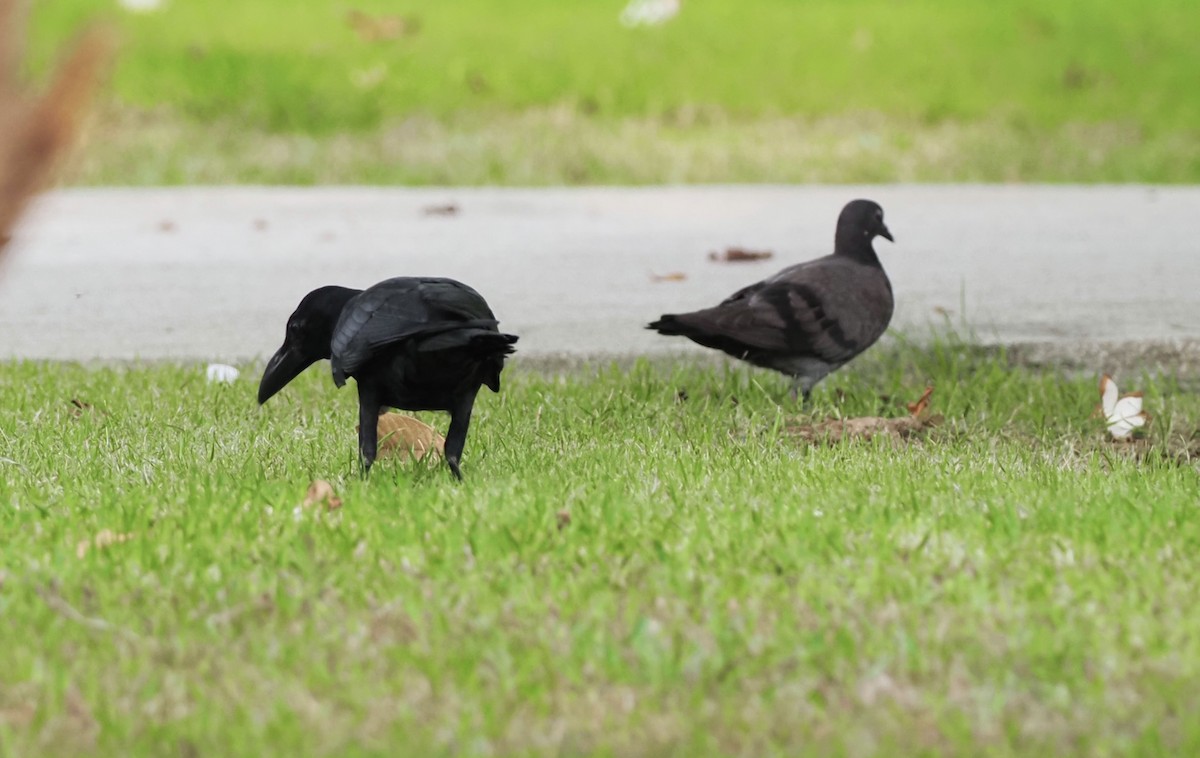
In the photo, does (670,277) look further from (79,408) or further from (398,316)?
(398,316)

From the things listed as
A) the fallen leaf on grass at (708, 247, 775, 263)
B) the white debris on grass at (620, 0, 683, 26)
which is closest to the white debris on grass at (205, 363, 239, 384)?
the fallen leaf on grass at (708, 247, 775, 263)

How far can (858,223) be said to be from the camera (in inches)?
227

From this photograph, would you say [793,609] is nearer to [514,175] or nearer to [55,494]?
[55,494]

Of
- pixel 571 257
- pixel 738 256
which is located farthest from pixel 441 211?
pixel 738 256

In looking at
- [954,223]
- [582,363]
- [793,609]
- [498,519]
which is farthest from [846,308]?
[954,223]

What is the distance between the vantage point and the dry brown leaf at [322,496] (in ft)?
13.2

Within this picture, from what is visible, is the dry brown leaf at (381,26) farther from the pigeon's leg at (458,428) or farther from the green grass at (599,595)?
the pigeon's leg at (458,428)

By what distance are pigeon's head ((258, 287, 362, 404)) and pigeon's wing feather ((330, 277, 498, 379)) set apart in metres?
0.20

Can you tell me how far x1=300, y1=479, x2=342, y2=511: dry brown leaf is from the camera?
4.01 metres

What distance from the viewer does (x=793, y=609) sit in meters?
3.25

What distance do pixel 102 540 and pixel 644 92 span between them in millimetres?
10984

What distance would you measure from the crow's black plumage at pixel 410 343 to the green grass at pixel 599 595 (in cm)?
24

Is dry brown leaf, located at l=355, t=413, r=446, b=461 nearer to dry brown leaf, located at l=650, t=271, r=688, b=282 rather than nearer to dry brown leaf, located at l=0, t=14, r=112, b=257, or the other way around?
dry brown leaf, located at l=0, t=14, r=112, b=257

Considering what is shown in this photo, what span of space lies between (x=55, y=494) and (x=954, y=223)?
6644 millimetres
